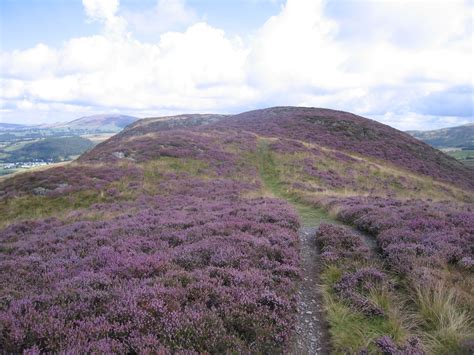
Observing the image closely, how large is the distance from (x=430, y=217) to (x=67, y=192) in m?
22.1

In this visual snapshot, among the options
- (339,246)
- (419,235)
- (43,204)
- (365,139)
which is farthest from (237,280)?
(365,139)

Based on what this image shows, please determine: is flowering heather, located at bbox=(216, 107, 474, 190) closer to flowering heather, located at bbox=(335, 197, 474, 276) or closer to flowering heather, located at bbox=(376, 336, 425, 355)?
flowering heather, located at bbox=(335, 197, 474, 276)

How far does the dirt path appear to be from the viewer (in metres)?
5.67

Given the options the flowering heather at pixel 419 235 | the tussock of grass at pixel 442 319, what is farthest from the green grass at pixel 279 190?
the tussock of grass at pixel 442 319

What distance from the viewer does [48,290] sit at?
Result: 22.1 ft

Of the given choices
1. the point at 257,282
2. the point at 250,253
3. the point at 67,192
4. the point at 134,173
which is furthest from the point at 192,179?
the point at 257,282

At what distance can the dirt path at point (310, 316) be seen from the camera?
5670mm

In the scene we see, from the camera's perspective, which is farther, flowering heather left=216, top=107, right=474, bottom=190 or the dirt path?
flowering heather left=216, top=107, right=474, bottom=190

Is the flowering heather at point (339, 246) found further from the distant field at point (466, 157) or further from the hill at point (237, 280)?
the distant field at point (466, 157)

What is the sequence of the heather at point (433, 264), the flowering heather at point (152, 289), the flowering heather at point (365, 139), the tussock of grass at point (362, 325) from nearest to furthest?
the flowering heather at point (152, 289) → the tussock of grass at point (362, 325) → the heather at point (433, 264) → the flowering heather at point (365, 139)

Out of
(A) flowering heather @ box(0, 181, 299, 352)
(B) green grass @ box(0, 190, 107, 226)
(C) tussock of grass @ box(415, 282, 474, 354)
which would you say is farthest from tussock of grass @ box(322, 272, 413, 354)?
(B) green grass @ box(0, 190, 107, 226)

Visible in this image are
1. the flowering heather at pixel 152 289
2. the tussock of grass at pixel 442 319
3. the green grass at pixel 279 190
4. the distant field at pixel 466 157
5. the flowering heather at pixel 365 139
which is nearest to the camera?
the flowering heather at pixel 152 289

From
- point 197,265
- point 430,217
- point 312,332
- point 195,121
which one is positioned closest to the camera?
point 312,332

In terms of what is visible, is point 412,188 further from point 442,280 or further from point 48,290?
point 48,290
